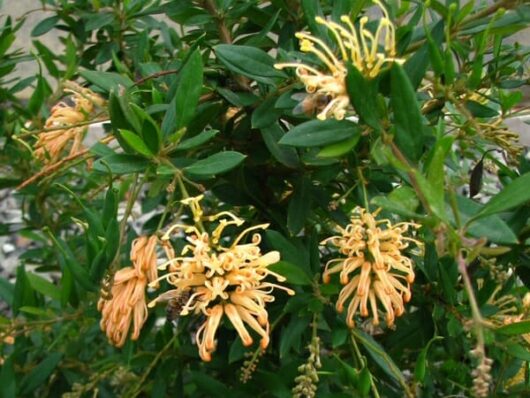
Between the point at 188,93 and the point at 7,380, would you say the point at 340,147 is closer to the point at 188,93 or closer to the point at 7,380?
the point at 188,93

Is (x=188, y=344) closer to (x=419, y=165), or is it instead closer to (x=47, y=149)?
(x=47, y=149)

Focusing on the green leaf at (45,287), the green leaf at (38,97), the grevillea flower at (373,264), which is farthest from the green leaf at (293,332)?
the green leaf at (38,97)

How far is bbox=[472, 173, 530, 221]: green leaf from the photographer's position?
0.48 metres

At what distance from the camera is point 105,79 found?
0.71 m

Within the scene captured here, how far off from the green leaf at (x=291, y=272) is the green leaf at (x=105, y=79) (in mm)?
222

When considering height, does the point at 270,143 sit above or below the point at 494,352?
above

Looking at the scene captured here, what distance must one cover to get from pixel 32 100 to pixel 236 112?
15.5 inches

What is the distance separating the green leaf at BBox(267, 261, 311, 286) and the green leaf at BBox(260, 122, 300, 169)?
0.10 metres

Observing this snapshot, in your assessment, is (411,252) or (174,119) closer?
(174,119)

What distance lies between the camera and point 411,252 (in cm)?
78

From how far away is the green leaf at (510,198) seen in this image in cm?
48

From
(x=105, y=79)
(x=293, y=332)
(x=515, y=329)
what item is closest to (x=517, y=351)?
(x=515, y=329)

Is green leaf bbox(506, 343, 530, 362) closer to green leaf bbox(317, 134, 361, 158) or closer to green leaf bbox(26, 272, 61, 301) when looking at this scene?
green leaf bbox(317, 134, 361, 158)

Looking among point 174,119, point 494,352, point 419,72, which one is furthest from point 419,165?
point 494,352
